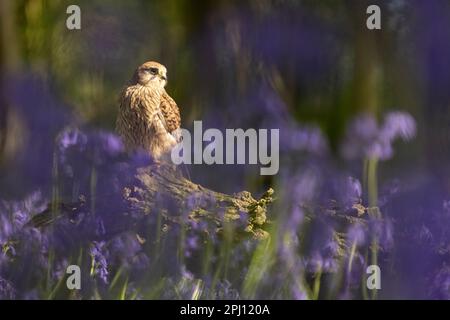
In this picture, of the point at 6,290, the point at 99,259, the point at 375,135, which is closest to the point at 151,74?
the point at 99,259

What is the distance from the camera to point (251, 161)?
17.2 ft

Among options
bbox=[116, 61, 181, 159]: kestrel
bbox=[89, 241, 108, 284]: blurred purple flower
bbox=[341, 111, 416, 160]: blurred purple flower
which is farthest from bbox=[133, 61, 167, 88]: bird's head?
bbox=[341, 111, 416, 160]: blurred purple flower

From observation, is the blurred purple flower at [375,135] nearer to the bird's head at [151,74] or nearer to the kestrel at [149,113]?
the kestrel at [149,113]

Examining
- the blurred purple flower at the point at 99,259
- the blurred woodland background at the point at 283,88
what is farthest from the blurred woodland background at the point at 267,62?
the blurred purple flower at the point at 99,259

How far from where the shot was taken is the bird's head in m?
5.23

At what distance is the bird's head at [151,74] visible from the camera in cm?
523

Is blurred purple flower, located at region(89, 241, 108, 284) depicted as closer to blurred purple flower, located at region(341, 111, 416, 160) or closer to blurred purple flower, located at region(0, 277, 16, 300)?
blurred purple flower, located at region(0, 277, 16, 300)

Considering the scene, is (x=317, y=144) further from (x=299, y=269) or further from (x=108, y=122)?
(x=108, y=122)

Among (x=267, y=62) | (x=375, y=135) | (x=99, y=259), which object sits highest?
(x=267, y=62)

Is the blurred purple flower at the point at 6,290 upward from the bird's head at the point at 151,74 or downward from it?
downward

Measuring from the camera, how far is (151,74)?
5.24 metres

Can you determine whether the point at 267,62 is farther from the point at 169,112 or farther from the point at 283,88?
the point at 169,112

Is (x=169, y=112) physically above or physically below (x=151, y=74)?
below

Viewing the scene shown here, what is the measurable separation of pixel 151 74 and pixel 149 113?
224mm
